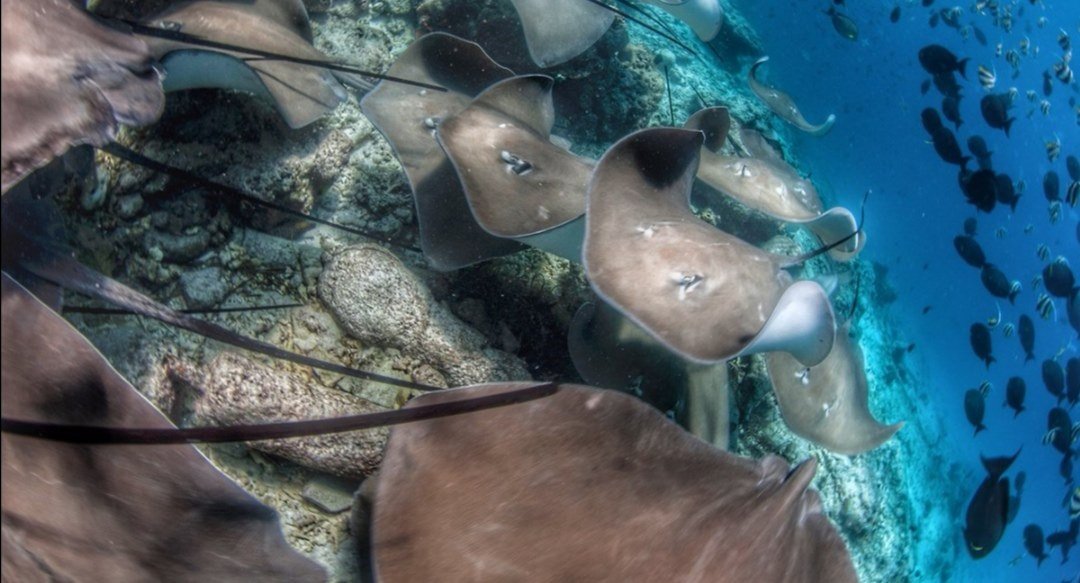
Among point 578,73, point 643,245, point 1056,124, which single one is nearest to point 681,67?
point 578,73

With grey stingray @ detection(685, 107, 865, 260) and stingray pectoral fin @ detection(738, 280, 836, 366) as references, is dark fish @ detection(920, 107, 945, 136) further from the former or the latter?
stingray pectoral fin @ detection(738, 280, 836, 366)

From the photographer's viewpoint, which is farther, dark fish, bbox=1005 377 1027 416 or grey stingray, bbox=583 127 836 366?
dark fish, bbox=1005 377 1027 416

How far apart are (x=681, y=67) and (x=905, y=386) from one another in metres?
7.54

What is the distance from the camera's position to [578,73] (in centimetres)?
506

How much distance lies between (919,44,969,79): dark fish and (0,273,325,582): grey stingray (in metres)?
10.6

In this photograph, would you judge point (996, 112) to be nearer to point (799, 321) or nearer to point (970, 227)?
point (970, 227)

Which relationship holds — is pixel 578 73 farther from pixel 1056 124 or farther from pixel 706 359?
pixel 1056 124

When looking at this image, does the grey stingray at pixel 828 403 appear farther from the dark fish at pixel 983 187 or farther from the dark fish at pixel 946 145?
the dark fish at pixel 946 145

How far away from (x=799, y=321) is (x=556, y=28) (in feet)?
9.36

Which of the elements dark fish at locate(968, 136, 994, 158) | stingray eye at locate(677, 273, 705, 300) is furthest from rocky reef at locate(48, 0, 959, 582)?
dark fish at locate(968, 136, 994, 158)

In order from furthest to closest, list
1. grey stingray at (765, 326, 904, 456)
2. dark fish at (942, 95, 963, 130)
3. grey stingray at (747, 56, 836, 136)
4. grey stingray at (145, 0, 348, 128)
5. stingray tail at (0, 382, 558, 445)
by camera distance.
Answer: dark fish at (942, 95, 963, 130)
grey stingray at (747, 56, 836, 136)
grey stingray at (765, 326, 904, 456)
grey stingray at (145, 0, 348, 128)
stingray tail at (0, 382, 558, 445)

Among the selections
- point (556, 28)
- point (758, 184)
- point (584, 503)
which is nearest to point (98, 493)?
point (584, 503)

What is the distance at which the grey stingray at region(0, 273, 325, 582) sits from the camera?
1446 millimetres

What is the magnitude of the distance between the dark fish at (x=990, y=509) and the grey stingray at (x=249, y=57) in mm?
7949
